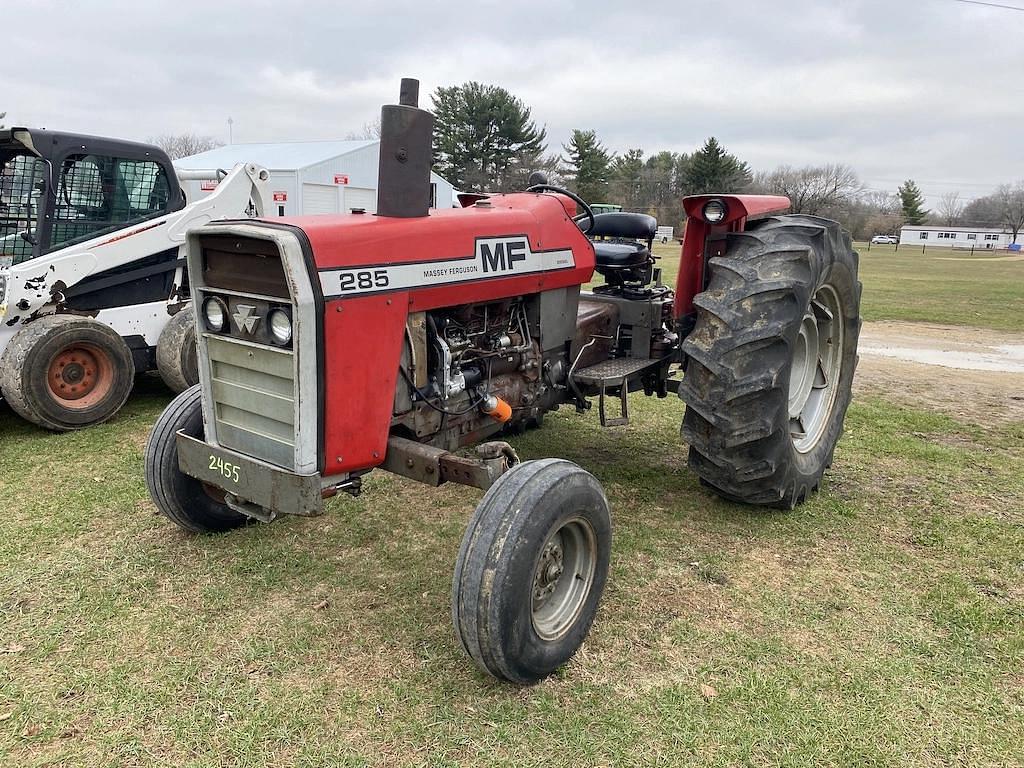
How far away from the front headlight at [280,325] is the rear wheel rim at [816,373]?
10.0 feet

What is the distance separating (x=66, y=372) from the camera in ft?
18.0

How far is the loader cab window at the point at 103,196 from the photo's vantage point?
5730 millimetres

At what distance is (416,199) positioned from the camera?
297cm

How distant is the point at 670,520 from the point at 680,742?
1743 mm

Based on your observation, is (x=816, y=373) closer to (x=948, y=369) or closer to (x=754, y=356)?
(x=754, y=356)

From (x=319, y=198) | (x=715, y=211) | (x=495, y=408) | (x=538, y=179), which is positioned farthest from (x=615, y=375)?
(x=319, y=198)

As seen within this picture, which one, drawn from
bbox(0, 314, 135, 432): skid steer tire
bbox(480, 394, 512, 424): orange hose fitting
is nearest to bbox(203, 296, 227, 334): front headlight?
bbox(480, 394, 512, 424): orange hose fitting

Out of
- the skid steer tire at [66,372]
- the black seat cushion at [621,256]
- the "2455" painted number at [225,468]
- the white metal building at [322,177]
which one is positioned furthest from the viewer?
the white metal building at [322,177]

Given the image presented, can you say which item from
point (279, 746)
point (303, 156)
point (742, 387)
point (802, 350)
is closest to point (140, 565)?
point (279, 746)

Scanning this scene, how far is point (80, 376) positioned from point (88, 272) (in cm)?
82

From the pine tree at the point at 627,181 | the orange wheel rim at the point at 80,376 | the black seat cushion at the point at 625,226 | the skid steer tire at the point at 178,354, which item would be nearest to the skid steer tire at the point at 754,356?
the black seat cushion at the point at 625,226

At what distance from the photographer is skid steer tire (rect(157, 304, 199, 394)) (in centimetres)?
599

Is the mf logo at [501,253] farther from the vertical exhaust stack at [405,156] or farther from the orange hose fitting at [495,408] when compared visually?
the orange hose fitting at [495,408]

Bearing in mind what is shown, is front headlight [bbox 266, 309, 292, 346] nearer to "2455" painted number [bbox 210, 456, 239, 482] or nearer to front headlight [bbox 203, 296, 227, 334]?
front headlight [bbox 203, 296, 227, 334]
